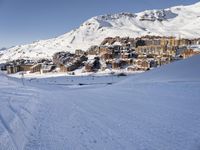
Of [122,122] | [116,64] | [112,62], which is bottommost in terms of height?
[116,64]

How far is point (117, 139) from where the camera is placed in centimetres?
542

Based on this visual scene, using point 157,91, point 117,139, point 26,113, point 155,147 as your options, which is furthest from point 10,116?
point 157,91

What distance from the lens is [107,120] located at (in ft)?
22.1

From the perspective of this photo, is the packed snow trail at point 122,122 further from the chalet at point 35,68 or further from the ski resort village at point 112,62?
the chalet at point 35,68

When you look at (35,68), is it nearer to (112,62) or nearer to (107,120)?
(112,62)

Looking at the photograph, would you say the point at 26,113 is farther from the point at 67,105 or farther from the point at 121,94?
the point at 121,94

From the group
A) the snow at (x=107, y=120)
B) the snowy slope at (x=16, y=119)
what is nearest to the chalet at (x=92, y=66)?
the snowy slope at (x=16, y=119)

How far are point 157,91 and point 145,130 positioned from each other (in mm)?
4276

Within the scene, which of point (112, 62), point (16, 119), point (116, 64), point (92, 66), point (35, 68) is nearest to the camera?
point (16, 119)

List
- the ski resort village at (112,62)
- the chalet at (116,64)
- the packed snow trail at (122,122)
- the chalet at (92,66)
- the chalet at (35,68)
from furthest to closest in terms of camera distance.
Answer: the chalet at (35,68)
the chalet at (116,64)
the ski resort village at (112,62)
the chalet at (92,66)
the packed snow trail at (122,122)

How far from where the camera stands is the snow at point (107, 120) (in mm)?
5297

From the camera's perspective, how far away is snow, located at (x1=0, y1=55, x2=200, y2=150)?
5.30 m

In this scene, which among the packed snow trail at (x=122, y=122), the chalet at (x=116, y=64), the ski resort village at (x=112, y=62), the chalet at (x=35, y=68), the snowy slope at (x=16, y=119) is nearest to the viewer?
the packed snow trail at (x=122, y=122)

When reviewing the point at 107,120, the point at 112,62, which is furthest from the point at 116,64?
the point at 107,120
